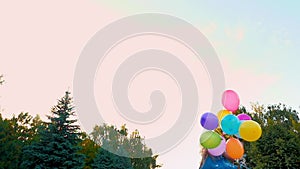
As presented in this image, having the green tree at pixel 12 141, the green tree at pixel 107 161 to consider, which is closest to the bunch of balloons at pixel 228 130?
the green tree at pixel 12 141

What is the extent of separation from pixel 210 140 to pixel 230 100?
871mm

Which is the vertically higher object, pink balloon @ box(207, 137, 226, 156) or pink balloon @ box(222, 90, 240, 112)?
pink balloon @ box(222, 90, 240, 112)

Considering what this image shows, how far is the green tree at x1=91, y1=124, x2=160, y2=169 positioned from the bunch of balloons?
1756cm

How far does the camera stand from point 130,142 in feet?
75.6

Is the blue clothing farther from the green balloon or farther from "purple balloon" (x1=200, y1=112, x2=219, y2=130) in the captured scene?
"purple balloon" (x1=200, y1=112, x2=219, y2=130)

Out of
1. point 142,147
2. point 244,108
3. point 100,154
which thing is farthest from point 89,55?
point 142,147

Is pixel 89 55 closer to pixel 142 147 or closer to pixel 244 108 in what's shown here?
pixel 244 108

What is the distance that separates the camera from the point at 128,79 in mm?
6246

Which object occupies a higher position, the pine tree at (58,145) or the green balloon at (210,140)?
the pine tree at (58,145)

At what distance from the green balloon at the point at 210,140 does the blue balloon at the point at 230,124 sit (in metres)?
0.26

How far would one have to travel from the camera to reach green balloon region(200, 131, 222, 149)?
420 cm

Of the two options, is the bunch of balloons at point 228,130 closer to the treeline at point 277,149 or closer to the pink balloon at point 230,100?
the pink balloon at point 230,100

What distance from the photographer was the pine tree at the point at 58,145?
11.6 metres

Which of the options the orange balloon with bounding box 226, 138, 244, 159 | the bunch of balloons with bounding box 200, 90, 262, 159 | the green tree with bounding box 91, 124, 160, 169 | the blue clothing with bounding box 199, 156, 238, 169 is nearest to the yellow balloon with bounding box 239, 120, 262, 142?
the bunch of balloons with bounding box 200, 90, 262, 159
